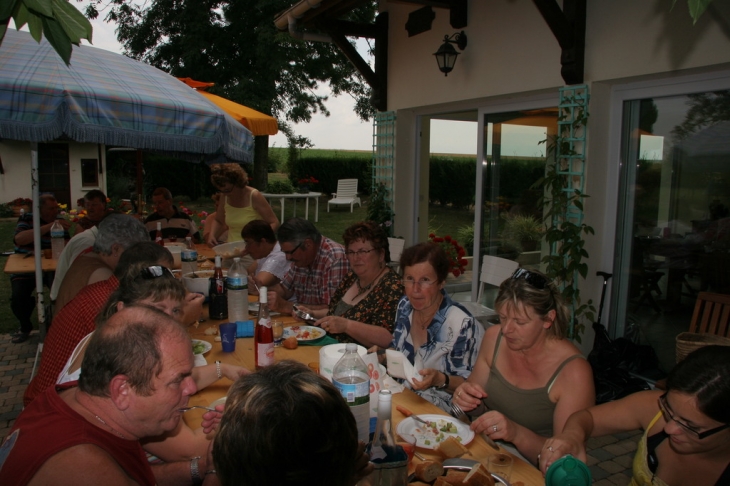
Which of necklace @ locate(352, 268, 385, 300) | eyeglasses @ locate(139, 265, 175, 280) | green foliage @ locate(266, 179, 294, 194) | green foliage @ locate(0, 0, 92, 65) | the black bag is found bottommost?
the black bag

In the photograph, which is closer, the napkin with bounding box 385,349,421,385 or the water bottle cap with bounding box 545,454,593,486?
the water bottle cap with bounding box 545,454,593,486

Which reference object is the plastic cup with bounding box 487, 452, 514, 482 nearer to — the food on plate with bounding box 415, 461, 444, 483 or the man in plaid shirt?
the food on plate with bounding box 415, 461, 444, 483

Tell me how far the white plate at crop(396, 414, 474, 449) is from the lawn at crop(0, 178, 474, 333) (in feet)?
15.6

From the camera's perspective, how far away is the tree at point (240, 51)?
1534cm

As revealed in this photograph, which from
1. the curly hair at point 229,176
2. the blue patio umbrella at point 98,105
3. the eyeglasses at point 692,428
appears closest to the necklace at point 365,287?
the blue patio umbrella at point 98,105

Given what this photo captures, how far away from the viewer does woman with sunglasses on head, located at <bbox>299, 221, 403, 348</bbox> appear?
3.10 meters

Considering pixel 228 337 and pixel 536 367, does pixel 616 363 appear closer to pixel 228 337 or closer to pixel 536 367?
pixel 536 367

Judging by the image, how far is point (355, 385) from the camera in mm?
1687

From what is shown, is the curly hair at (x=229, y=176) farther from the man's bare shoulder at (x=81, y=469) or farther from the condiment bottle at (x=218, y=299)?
the man's bare shoulder at (x=81, y=469)

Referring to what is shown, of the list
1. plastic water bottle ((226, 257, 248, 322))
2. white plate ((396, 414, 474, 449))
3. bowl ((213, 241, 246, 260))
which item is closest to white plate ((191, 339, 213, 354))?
plastic water bottle ((226, 257, 248, 322))

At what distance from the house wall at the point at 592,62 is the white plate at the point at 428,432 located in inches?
114

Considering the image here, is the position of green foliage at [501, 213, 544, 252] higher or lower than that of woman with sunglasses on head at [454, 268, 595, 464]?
higher

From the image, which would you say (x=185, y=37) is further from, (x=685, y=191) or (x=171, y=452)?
(x=171, y=452)

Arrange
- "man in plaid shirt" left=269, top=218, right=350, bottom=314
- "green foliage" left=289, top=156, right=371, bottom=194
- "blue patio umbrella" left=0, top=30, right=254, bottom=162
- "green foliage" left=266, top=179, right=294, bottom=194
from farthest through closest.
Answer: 1. "green foliage" left=289, top=156, right=371, bottom=194
2. "green foliage" left=266, top=179, right=294, bottom=194
3. "man in plaid shirt" left=269, top=218, right=350, bottom=314
4. "blue patio umbrella" left=0, top=30, right=254, bottom=162
